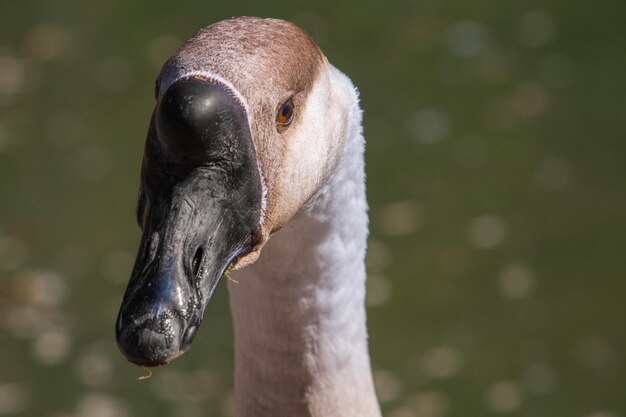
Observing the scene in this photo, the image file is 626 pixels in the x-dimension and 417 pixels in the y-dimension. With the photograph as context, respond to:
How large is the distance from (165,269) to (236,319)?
2.35ft

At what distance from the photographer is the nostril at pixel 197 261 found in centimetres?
197

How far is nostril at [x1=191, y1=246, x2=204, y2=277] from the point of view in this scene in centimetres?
197

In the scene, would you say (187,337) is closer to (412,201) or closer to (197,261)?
(197,261)

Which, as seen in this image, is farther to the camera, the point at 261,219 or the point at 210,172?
the point at 261,219

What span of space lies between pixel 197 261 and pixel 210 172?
0.17 m

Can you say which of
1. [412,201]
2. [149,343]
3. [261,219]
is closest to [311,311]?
[261,219]

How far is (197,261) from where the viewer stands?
1.99 m

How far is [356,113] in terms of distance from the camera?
2.53m

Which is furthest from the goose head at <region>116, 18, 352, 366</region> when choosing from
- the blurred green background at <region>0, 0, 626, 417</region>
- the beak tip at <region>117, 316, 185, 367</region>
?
the blurred green background at <region>0, 0, 626, 417</region>

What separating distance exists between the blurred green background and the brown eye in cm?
306

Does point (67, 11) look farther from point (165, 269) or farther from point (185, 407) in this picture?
point (165, 269)

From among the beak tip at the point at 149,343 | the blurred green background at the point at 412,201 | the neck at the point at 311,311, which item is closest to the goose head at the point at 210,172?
the beak tip at the point at 149,343

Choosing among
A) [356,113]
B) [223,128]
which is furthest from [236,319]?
[223,128]

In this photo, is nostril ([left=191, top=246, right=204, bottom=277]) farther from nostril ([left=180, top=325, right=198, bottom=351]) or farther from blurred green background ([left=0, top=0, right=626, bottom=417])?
blurred green background ([left=0, top=0, right=626, bottom=417])
